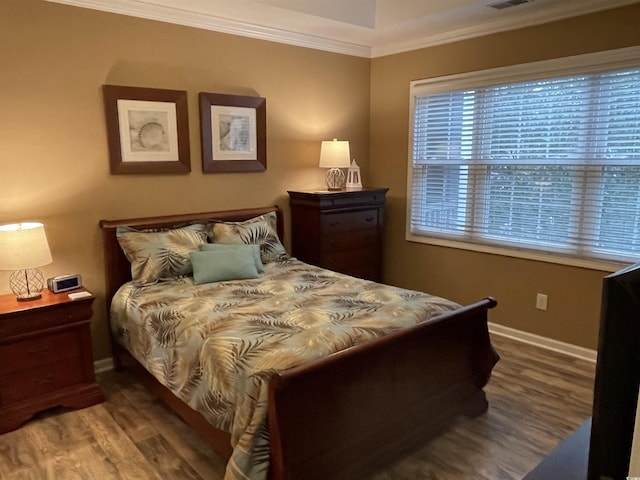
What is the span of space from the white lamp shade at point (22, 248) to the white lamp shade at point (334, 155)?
7.65 feet

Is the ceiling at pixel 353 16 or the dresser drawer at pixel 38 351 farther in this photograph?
the ceiling at pixel 353 16

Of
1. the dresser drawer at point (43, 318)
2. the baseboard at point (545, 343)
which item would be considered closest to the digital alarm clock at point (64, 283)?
the dresser drawer at point (43, 318)

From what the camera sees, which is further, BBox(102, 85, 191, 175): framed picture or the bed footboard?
BBox(102, 85, 191, 175): framed picture

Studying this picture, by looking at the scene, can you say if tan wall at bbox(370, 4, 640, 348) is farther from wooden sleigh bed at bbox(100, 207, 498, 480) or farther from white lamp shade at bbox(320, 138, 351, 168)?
wooden sleigh bed at bbox(100, 207, 498, 480)

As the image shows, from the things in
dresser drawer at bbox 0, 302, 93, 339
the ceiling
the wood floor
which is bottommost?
the wood floor

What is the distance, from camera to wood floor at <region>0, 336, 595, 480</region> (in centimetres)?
230

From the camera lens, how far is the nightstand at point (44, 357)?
8.73 ft

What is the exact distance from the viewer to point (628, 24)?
3.12 meters

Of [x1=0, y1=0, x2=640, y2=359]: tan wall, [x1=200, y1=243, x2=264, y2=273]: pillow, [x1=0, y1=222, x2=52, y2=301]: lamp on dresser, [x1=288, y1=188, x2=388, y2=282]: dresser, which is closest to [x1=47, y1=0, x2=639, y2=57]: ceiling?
[x1=0, y1=0, x2=640, y2=359]: tan wall

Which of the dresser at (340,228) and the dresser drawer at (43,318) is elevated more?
the dresser at (340,228)

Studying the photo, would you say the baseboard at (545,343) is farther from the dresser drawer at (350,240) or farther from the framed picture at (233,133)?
the framed picture at (233,133)

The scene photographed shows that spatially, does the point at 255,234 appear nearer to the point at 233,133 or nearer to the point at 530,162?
the point at 233,133

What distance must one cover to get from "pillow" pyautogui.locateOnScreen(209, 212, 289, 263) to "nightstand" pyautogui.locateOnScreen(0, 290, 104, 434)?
1.05 m

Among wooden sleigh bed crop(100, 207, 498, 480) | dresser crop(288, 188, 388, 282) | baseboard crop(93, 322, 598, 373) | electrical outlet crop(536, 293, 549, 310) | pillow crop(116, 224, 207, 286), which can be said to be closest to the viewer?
wooden sleigh bed crop(100, 207, 498, 480)
